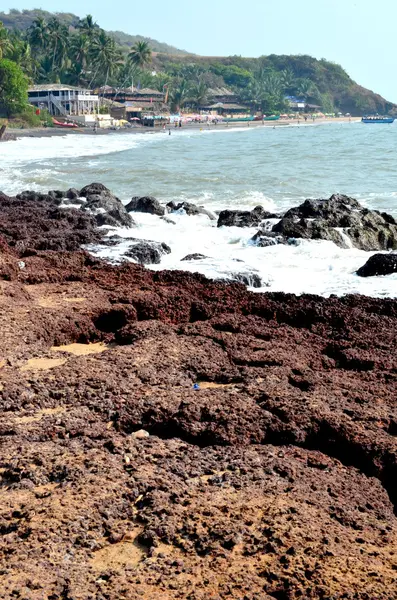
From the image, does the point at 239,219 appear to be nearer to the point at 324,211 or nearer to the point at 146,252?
the point at 324,211

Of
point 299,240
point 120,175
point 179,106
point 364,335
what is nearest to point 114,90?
point 179,106

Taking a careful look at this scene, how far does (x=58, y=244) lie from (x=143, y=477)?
7.78 meters

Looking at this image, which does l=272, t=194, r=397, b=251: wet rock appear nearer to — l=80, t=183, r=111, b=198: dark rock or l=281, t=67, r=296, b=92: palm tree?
l=80, t=183, r=111, b=198: dark rock

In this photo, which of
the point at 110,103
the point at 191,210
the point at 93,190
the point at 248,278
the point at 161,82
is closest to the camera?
the point at 248,278

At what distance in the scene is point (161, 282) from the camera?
352 inches

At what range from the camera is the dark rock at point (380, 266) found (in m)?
10.7

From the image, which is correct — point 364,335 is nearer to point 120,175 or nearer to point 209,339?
point 209,339

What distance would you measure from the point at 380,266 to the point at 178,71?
153579 mm

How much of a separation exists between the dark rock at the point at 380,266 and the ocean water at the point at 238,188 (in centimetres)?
23

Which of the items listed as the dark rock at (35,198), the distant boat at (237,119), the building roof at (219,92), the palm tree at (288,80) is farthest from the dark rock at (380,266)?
the palm tree at (288,80)

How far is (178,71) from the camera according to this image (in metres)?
156

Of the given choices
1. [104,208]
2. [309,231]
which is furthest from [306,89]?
[309,231]

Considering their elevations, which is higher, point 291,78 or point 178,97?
point 291,78

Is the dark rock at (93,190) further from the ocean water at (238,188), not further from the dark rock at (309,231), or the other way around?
the dark rock at (309,231)
